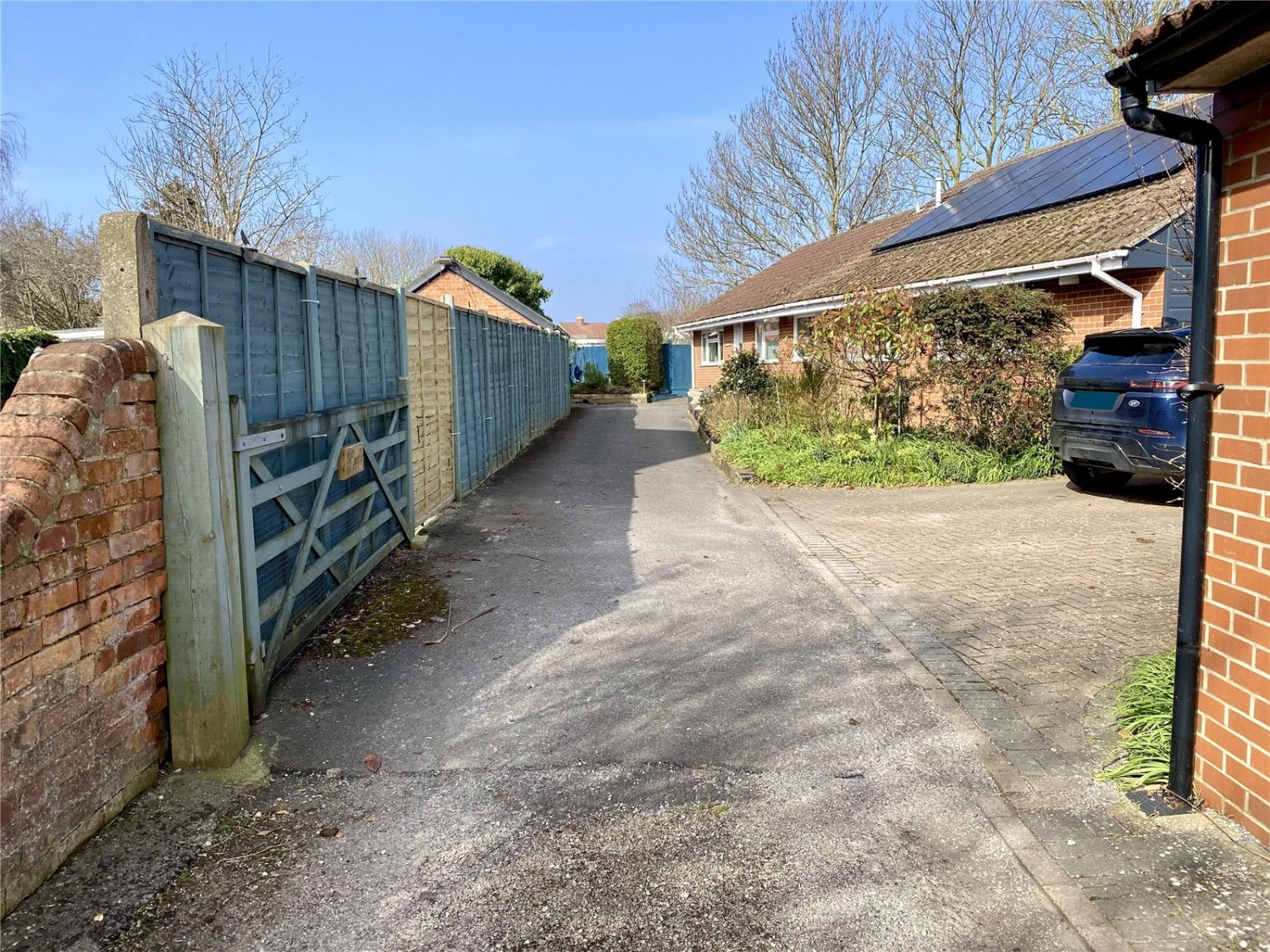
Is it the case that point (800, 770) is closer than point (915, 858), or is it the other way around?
point (915, 858)

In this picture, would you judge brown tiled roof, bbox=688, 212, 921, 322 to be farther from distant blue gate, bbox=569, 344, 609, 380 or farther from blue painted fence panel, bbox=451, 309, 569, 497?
distant blue gate, bbox=569, 344, 609, 380

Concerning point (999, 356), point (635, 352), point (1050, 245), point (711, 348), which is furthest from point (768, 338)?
point (635, 352)

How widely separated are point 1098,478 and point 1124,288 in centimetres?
225

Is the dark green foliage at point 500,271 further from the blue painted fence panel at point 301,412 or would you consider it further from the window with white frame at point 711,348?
the blue painted fence panel at point 301,412

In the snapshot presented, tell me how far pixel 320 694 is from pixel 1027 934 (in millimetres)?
3287

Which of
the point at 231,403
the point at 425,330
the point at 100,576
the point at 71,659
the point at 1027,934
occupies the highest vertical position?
the point at 425,330

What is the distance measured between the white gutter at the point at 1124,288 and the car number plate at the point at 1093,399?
6.19 feet

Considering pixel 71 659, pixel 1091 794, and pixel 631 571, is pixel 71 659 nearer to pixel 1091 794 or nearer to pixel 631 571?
pixel 1091 794

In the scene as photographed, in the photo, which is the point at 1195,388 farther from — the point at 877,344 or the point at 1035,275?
the point at 1035,275

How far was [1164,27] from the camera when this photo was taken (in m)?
2.79

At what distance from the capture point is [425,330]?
8.97 metres

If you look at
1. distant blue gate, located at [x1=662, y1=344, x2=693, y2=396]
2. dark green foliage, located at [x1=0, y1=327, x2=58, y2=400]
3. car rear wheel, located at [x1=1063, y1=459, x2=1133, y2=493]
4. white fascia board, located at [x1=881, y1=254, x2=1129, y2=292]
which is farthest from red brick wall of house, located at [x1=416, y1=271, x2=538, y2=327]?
car rear wheel, located at [x1=1063, y1=459, x2=1133, y2=493]

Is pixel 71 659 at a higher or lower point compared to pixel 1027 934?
higher

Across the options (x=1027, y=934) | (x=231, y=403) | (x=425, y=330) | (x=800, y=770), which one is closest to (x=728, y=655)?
(x=800, y=770)
